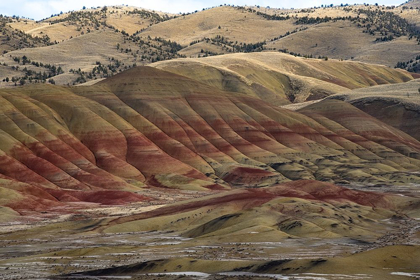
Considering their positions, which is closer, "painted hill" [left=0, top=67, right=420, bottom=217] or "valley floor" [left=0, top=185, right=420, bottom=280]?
"valley floor" [left=0, top=185, right=420, bottom=280]

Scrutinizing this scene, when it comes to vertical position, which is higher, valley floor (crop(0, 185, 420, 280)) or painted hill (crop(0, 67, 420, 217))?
valley floor (crop(0, 185, 420, 280))

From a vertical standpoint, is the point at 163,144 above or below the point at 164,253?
below

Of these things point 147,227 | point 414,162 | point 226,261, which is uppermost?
point 226,261

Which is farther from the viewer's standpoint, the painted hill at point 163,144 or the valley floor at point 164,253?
the painted hill at point 163,144

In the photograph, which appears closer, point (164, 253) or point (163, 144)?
point (164, 253)

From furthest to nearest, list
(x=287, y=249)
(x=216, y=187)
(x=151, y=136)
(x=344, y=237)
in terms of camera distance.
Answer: (x=151, y=136), (x=216, y=187), (x=344, y=237), (x=287, y=249)

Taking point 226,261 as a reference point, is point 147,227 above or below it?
below

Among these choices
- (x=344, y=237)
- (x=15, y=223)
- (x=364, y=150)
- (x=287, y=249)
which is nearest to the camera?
(x=287, y=249)

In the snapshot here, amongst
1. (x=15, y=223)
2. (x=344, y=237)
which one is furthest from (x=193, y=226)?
(x=15, y=223)

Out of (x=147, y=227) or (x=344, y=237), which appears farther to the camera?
(x=147, y=227)

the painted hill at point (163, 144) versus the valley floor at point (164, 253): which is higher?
the valley floor at point (164, 253)

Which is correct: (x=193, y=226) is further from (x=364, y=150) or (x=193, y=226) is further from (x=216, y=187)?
(x=364, y=150)
